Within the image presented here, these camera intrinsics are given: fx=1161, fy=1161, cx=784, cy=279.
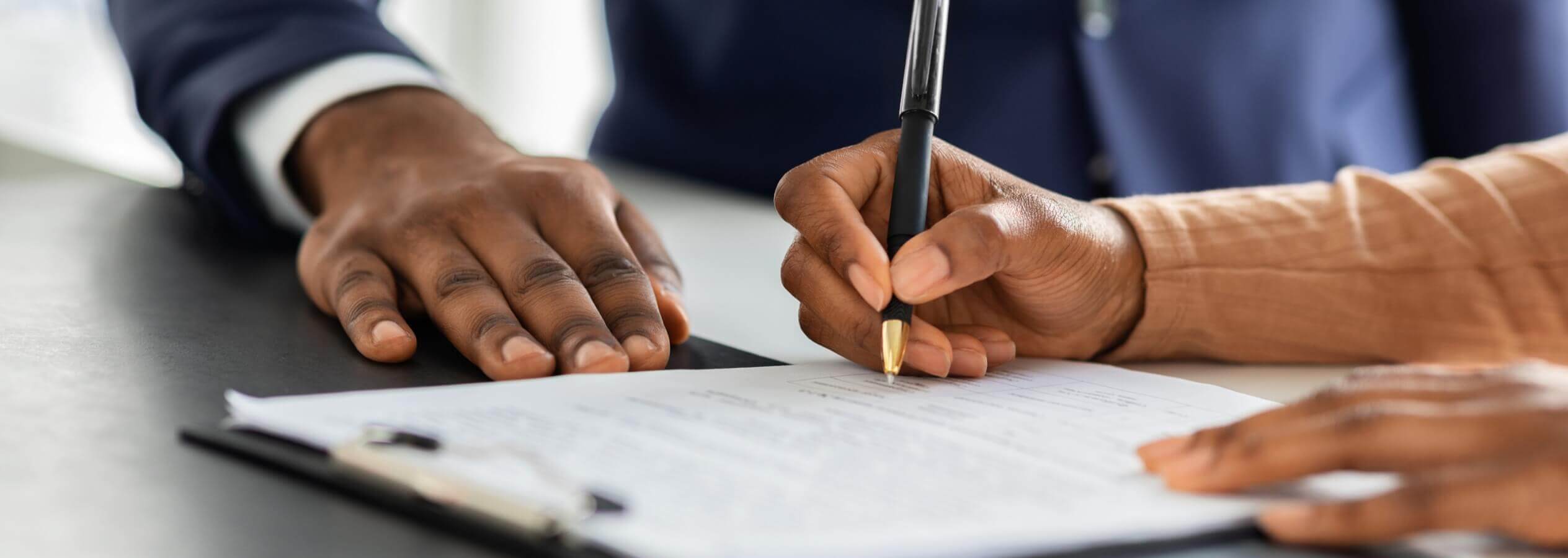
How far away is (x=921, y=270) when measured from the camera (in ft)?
2.04

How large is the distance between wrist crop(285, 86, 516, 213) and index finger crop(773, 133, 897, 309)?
0.30 metres

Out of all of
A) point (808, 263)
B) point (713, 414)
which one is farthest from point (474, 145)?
point (713, 414)

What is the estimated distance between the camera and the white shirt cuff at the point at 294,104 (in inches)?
38.4

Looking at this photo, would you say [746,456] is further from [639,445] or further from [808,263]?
[808,263]

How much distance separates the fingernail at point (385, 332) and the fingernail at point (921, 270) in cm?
28

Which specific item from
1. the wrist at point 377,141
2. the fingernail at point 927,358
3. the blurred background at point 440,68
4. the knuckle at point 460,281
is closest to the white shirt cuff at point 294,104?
the wrist at point 377,141

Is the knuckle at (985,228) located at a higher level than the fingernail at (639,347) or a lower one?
higher

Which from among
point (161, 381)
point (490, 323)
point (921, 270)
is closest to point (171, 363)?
point (161, 381)

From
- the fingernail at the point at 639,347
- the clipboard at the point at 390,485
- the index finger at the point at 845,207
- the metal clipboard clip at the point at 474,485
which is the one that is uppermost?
the index finger at the point at 845,207

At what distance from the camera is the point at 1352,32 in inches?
55.6

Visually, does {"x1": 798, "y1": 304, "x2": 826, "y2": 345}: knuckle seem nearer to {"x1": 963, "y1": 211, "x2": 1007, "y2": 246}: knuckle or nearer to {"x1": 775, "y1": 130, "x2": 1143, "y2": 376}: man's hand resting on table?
{"x1": 775, "y1": 130, "x2": 1143, "y2": 376}: man's hand resting on table

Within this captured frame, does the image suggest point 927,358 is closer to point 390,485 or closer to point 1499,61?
point 390,485

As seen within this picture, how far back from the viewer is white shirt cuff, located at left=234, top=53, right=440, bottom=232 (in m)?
0.97

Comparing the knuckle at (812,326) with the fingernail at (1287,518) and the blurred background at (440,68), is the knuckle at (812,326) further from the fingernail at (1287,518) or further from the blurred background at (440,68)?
the blurred background at (440,68)
